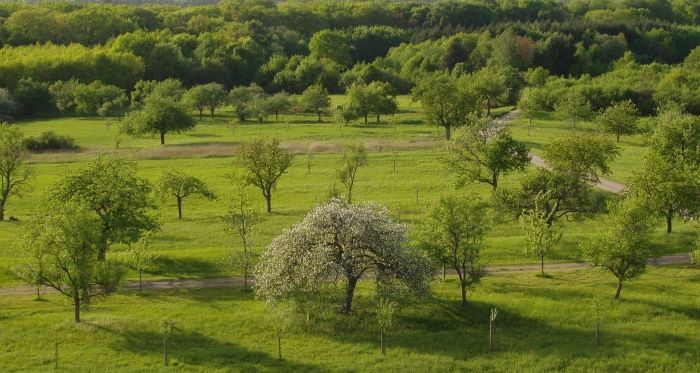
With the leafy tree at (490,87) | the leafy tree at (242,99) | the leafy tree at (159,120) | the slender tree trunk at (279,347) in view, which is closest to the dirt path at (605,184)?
the leafy tree at (490,87)

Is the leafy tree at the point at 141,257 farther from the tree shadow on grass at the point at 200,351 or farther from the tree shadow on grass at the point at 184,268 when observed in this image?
the tree shadow on grass at the point at 200,351

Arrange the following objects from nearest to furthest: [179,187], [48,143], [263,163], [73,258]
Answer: [73,258] < [179,187] < [263,163] < [48,143]

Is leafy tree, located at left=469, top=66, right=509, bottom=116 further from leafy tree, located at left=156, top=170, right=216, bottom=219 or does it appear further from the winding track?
the winding track

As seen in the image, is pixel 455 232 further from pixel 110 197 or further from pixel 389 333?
pixel 110 197

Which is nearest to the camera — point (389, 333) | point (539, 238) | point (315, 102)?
point (389, 333)

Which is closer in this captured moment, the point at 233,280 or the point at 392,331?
the point at 392,331

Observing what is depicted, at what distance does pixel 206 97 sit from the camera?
14375cm

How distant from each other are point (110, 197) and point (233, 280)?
11531mm

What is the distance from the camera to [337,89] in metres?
186

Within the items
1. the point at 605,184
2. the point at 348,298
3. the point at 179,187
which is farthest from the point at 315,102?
the point at 348,298

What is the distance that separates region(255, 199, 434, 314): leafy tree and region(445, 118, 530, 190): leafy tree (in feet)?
95.6

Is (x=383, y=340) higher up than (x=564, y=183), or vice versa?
(x=564, y=183)

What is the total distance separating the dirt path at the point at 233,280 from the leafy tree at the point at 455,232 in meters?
7.10

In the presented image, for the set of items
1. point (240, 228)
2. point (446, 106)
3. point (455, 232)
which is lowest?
point (240, 228)
